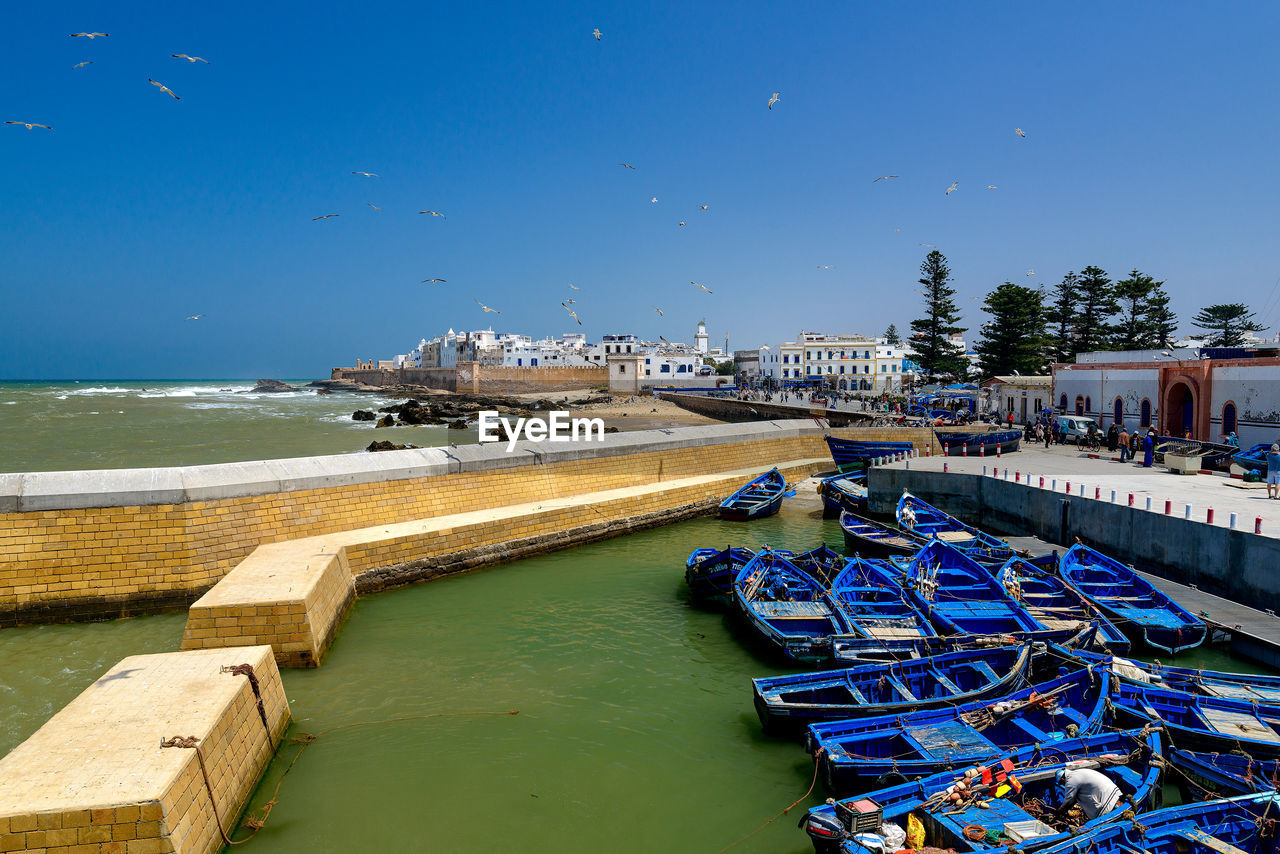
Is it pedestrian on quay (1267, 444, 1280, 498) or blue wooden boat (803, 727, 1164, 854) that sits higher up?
pedestrian on quay (1267, 444, 1280, 498)

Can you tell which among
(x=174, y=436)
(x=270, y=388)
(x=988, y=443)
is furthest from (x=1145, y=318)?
(x=270, y=388)

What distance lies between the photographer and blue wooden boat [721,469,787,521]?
64.4 ft

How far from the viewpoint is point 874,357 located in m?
64.6

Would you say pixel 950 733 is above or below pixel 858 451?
below

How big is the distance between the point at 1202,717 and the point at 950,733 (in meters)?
2.77

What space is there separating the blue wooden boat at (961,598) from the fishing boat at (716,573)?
116 inches

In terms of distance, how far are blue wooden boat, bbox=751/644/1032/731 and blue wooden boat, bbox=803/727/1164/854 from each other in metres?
1.33

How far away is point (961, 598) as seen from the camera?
38.3 feet

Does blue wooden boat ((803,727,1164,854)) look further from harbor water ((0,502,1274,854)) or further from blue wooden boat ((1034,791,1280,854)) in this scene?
harbor water ((0,502,1274,854))

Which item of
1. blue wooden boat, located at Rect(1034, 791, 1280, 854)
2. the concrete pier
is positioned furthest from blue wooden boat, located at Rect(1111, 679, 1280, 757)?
the concrete pier

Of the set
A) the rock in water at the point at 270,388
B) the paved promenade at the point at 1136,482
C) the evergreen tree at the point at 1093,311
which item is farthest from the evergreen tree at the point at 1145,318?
the rock in water at the point at 270,388

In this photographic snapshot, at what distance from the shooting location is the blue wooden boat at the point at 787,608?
31.9 feet

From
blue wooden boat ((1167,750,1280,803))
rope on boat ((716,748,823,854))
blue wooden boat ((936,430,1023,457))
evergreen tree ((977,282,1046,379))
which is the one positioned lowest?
rope on boat ((716,748,823,854))

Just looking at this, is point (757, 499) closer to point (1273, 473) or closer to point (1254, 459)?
point (1273, 473)
